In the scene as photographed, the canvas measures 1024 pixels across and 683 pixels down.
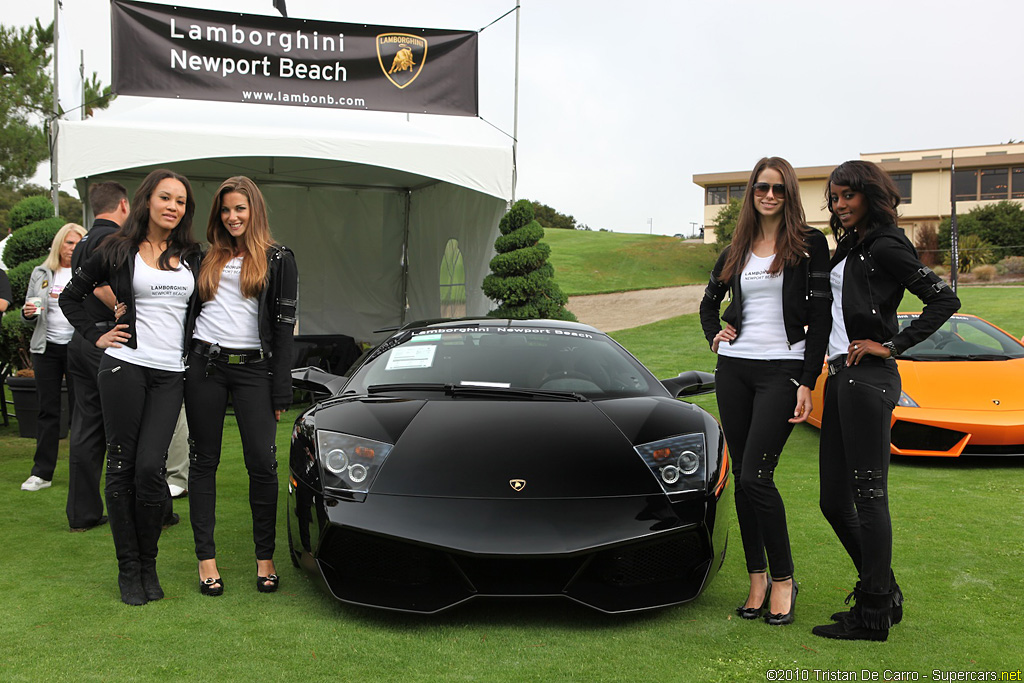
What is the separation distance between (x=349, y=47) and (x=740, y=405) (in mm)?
7974

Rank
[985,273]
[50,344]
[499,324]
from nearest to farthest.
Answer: [499,324], [50,344], [985,273]

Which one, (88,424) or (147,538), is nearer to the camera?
(147,538)

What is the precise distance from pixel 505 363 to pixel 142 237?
164cm

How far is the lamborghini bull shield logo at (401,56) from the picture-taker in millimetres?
9758

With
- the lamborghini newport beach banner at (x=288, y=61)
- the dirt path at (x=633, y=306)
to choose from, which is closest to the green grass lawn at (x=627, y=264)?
the dirt path at (x=633, y=306)

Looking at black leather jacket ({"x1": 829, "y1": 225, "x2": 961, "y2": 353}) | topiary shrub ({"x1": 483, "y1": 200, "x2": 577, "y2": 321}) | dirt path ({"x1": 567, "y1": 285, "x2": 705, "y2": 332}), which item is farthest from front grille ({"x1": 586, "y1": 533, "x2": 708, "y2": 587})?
dirt path ({"x1": 567, "y1": 285, "x2": 705, "y2": 332})

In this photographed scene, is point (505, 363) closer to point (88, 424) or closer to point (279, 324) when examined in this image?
point (279, 324)

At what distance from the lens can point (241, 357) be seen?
3.30 m

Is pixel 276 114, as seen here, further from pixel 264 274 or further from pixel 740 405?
pixel 740 405

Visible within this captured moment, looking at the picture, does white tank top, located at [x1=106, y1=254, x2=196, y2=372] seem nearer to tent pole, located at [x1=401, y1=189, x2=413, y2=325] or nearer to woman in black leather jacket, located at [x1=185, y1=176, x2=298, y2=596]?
woman in black leather jacket, located at [x1=185, y1=176, x2=298, y2=596]

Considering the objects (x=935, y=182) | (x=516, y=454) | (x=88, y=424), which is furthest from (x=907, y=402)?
(x=935, y=182)

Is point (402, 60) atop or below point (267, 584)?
atop

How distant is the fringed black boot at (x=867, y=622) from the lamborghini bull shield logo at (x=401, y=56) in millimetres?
8405

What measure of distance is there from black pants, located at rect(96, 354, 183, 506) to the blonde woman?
92.0 inches
